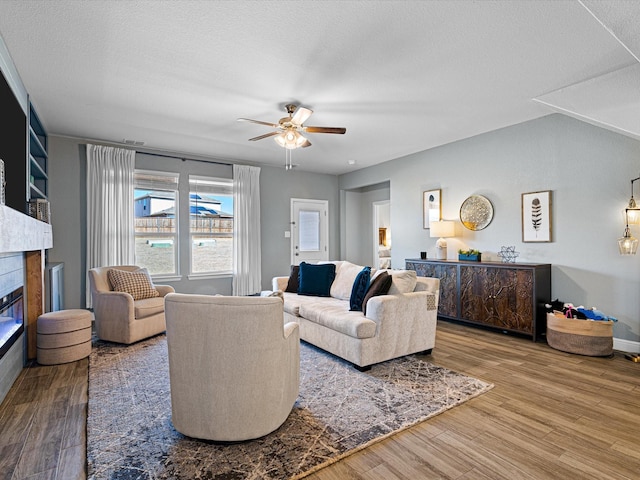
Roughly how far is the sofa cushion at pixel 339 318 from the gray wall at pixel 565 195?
2600mm

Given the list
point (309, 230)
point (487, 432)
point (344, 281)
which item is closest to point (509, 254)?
point (344, 281)

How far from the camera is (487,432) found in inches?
83.3

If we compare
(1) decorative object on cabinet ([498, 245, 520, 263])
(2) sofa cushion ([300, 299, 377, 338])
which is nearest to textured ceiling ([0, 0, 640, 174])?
(1) decorative object on cabinet ([498, 245, 520, 263])

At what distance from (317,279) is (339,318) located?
4.15ft

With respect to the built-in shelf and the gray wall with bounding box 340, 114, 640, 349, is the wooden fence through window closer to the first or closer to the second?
the built-in shelf

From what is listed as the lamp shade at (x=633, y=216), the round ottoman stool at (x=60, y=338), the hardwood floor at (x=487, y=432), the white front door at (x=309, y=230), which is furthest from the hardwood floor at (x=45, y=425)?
the lamp shade at (x=633, y=216)

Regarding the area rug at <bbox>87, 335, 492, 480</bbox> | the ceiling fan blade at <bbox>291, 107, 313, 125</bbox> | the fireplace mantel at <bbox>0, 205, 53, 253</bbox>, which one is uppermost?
the ceiling fan blade at <bbox>291, 107, 313, 125</bbox>

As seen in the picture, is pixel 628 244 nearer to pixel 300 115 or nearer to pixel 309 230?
pixel 300 115

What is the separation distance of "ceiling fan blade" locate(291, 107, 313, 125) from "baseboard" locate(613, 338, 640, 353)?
13.5 feet

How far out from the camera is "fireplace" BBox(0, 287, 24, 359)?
8.55 ft

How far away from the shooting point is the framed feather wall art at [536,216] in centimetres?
425

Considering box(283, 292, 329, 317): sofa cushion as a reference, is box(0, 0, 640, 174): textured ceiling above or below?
above

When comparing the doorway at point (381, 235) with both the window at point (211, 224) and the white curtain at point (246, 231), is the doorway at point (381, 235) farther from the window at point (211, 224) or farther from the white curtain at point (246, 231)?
the window at point (211, 224)

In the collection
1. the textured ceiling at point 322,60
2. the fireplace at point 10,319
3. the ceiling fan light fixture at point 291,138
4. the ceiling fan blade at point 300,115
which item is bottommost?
the fireplace at point 10,319
